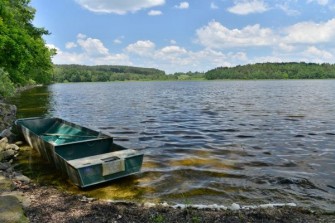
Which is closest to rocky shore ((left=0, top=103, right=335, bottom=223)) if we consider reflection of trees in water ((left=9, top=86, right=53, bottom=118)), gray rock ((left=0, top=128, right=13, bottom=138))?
gray rock ((left=0, top=128, right=13, bottom=138))

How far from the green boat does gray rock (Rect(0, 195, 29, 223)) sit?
8.21ft

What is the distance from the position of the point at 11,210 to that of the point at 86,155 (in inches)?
234

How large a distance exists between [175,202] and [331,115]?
26.9 meters

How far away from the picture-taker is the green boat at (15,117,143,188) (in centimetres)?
1133

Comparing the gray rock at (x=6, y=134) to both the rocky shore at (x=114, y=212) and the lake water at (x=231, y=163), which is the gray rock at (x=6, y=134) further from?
the rocky shore at (x=114, y=212)

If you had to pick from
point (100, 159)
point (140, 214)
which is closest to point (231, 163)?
point (100, 159)

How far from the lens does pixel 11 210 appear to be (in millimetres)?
8203

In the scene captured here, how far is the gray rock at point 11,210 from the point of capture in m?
7.71

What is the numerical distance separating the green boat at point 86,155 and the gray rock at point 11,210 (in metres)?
2.50

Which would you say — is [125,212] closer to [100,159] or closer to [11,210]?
A: [11,210]

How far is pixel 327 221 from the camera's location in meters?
8.11

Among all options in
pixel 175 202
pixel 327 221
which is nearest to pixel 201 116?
pixel 175 202

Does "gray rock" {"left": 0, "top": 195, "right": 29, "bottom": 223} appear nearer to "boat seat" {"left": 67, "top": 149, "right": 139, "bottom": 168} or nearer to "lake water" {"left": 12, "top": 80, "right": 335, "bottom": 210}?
"boat seat" {"left": 67, "top": 149, "right": 139, "bottom": 168}

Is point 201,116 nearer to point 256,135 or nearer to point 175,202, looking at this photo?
point 256,135
